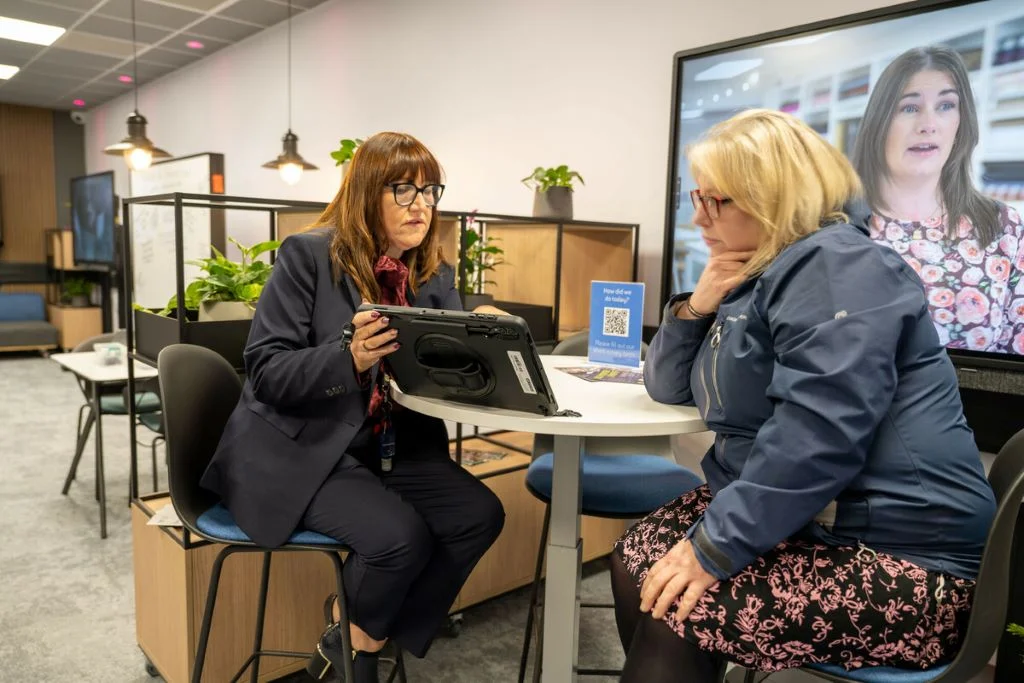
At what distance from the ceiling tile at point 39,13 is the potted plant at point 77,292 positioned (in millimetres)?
3549

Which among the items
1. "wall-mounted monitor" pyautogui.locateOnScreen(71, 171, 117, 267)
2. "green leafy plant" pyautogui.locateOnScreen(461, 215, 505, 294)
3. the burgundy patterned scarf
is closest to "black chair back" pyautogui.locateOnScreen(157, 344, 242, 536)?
the burgundy patterned scarf

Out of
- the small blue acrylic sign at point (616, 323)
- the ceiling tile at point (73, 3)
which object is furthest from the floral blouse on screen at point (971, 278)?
the ceiling tile at point (73, 3)

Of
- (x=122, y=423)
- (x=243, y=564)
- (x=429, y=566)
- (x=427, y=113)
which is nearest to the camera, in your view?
(x=429, y=566)

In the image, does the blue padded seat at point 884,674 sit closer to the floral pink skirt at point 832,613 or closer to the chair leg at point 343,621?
the floral pink skirt at point 832,613

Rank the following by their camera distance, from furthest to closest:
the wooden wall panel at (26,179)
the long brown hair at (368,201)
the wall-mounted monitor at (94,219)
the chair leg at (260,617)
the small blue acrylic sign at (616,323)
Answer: the wooden wall panel at (26,179) < the wall-mounted monitor at (94,219) < the small blue acrylic sign at (616,323) < the chair leg at (260,617) < the long brown hair at (368,201)

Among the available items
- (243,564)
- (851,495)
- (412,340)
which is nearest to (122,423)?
(243,564)

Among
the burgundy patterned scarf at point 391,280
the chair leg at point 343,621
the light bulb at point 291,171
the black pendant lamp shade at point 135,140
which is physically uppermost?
the black pendant lamp shade at point 135,140

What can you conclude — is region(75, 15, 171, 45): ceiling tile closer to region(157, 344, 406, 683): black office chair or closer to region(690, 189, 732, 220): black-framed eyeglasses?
region(157, 344, 406, 683): black office chair

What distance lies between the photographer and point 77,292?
27.1 feet

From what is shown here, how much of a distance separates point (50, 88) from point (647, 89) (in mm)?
7254

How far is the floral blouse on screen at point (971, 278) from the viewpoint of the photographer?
2021mm

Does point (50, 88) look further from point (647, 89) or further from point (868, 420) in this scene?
point (868, 420)

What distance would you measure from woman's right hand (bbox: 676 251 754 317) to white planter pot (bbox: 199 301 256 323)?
124 cm

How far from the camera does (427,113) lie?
4312mm
